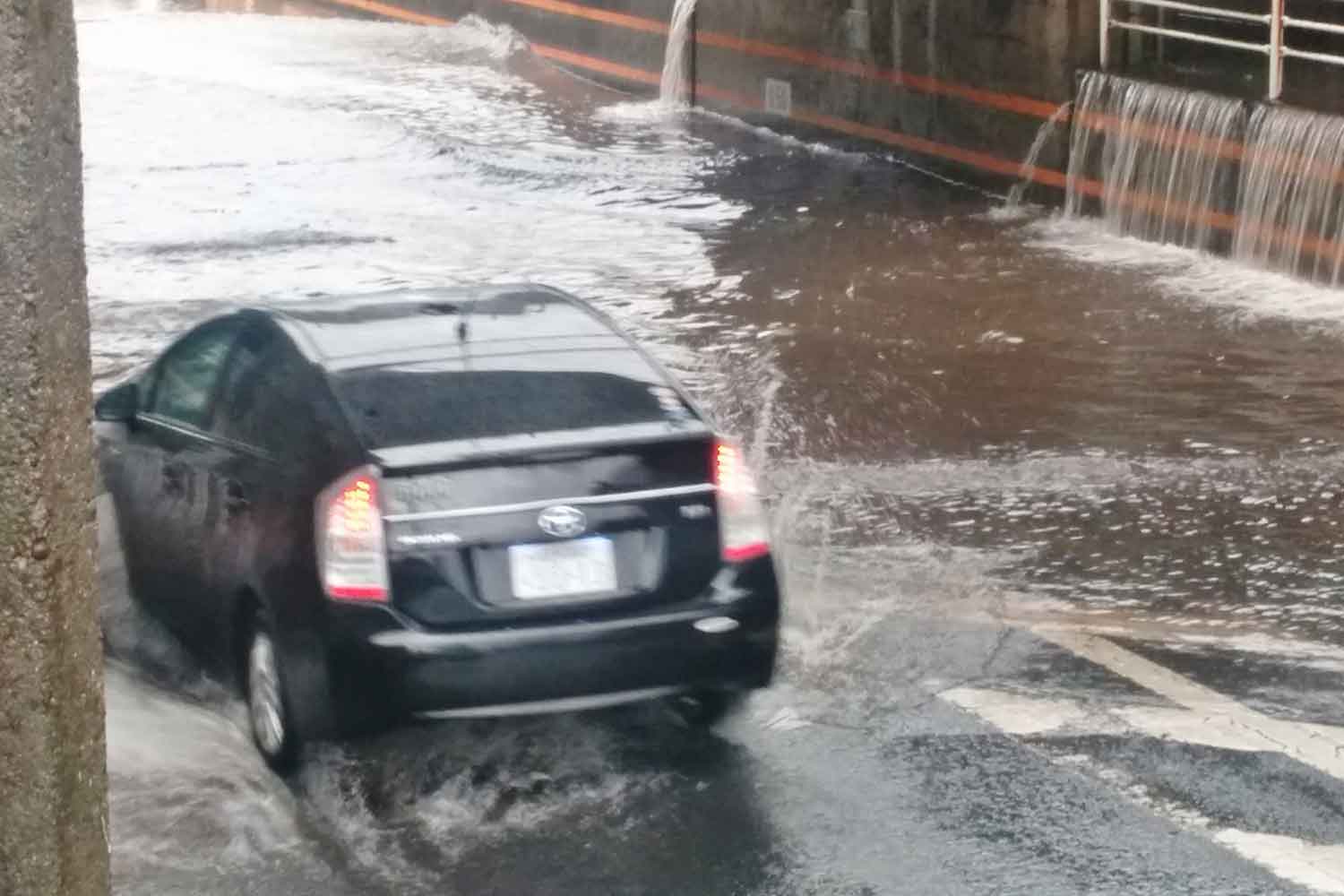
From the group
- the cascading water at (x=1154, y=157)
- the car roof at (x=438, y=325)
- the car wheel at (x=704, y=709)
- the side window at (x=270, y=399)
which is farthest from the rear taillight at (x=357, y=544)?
the cascading water at (x=1154, y=157)

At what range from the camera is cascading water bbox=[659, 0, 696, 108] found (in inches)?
953

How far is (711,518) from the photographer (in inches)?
272

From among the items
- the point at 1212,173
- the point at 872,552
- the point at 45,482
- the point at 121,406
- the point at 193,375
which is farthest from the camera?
the point at 1212,173

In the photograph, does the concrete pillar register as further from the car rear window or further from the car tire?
the car tire

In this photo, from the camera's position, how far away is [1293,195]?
50.7 ft

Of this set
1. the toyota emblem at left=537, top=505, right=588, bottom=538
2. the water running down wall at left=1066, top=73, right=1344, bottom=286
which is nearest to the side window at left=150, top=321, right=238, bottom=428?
the toyota emblem at left=537, top=505, right=588, bottom=538

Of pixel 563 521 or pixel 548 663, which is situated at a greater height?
pixel 563 521

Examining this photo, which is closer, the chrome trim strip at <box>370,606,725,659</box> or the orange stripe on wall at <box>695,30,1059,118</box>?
the chrome trim strip at <box>370,606,725,659</box>

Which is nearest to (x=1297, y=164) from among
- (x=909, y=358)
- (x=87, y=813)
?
(x=909, y=358)

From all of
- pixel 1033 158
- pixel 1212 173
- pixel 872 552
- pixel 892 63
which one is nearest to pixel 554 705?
pixel 872 552

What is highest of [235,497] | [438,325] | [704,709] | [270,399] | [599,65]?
[438,325]

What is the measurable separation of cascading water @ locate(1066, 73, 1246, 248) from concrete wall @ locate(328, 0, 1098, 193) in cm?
41

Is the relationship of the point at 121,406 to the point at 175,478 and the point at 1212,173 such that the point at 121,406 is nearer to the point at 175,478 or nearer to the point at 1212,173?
the point at 175,478

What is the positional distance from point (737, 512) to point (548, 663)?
0.77 metres
